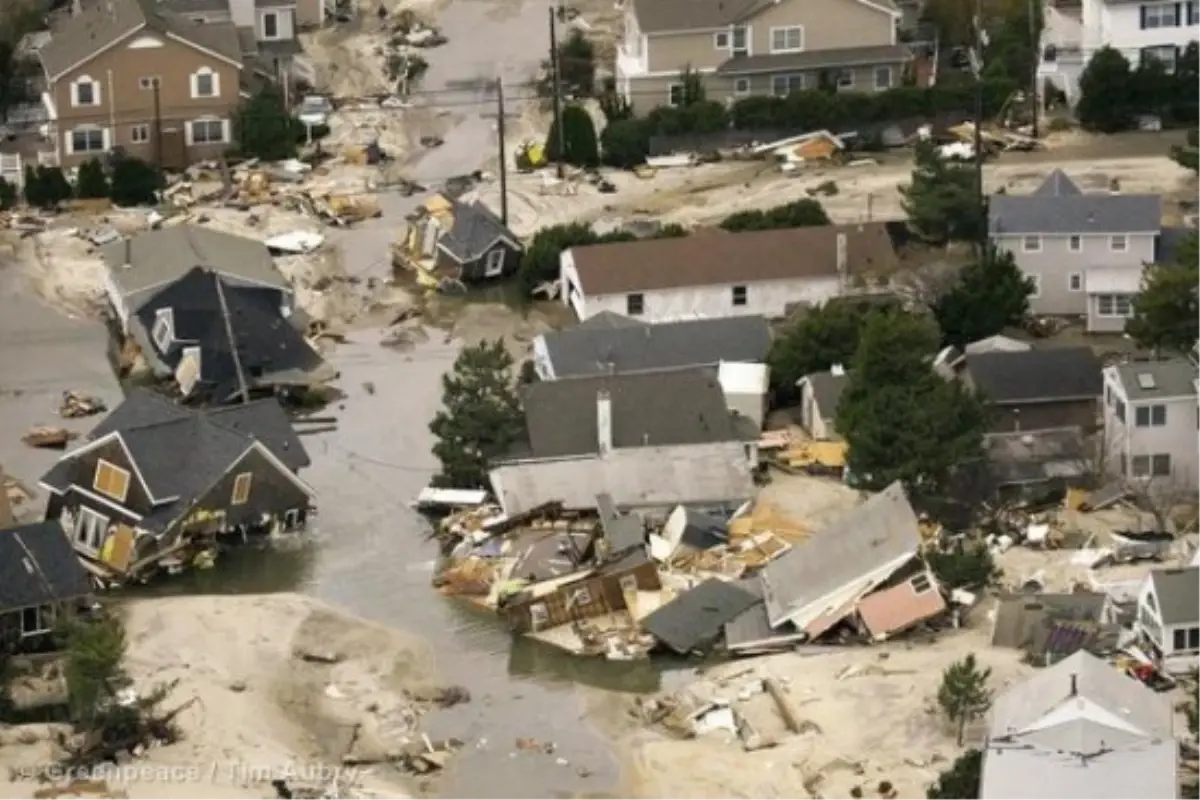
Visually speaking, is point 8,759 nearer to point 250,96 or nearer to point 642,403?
point 642,403

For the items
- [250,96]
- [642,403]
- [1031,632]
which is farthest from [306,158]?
[1031,632]

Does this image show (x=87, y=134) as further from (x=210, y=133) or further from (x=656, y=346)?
(x=656, y=346)

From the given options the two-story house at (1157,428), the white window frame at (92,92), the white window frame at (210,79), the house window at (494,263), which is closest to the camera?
the two-story house at (1157,428)

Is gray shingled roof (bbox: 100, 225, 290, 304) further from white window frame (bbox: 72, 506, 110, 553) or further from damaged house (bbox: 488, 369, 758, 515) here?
white window frame (bbox: 72, 506, 110, 553)

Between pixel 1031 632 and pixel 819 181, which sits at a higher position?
pixel 819 181

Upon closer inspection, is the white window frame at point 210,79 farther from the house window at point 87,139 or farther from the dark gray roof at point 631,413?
the dark gray roof at point 631,413

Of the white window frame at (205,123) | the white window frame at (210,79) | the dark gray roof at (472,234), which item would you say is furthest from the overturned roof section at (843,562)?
the white window frame at (210,79)

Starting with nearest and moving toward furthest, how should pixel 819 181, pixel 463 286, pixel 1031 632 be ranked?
1. pixel 1031 632
2. pixel 463 286
3. pixel 819 181
